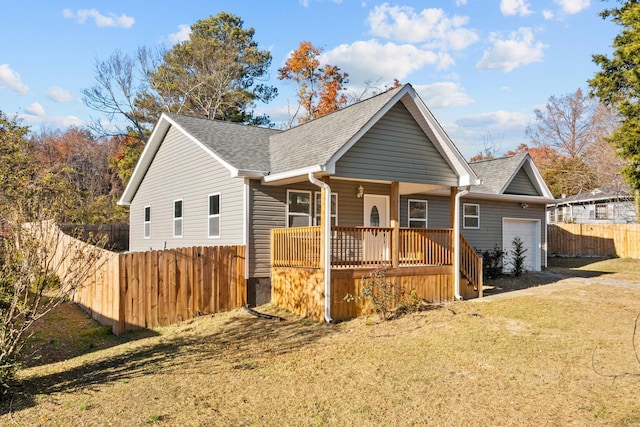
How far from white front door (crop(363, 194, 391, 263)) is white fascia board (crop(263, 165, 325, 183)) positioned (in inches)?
82.8

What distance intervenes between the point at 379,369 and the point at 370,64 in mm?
30062

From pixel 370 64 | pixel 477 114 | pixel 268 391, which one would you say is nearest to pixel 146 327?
pixel 268 391

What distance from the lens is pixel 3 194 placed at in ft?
32.4

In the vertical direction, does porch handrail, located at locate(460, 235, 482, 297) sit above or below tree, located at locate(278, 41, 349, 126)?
below

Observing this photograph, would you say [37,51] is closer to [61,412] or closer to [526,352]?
[61,412]

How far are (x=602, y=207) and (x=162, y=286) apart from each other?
126 feet

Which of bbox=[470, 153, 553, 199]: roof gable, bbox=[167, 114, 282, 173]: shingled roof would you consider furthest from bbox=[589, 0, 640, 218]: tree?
bbox=[167, 114, 282, 173]: shingled roof

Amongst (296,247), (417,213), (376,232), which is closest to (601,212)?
(417,213)

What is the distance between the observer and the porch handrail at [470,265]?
12828 mm

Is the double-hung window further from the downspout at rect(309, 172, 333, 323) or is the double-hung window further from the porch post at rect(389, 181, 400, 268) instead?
the porch post at rect(389, 181, 400, 268)

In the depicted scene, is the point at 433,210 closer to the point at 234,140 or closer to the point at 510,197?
the point at 510,197

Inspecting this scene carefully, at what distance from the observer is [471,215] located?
17906 millimetres

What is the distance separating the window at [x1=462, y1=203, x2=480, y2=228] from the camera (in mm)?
17719

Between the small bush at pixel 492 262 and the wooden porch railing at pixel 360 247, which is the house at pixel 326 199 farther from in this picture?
the small bush at pixel 492 262
